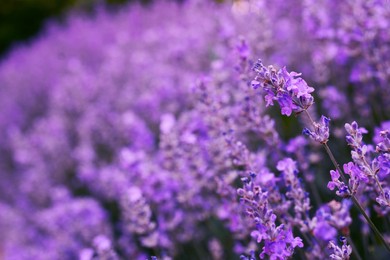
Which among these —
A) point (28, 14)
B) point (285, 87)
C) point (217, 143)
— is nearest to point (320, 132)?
point (285, 87)

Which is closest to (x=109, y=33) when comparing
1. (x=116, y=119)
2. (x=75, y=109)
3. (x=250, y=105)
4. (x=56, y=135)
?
(x=75, y=109)

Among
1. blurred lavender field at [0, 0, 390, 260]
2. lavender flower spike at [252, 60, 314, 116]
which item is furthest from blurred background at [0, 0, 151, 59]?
lavender flower spike at [252, 60, 314, 116]

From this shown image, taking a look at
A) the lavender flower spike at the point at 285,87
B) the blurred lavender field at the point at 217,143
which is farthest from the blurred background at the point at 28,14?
the lavender flower spike at the point at 285,87

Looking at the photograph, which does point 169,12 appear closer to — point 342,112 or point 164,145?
point 342,112

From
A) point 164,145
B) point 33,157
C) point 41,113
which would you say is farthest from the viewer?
point 41,113

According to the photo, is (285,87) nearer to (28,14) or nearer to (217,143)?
(217,143)

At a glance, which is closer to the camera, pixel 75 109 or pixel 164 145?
pixel 164 145

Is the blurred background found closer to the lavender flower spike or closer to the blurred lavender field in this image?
the blurred lavender field

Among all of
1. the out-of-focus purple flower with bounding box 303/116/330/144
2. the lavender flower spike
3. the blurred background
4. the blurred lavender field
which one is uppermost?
the blurred background
